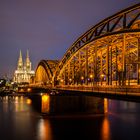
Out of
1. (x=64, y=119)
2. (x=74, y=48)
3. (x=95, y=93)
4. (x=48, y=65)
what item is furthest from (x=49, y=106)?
(x=48, y=65)

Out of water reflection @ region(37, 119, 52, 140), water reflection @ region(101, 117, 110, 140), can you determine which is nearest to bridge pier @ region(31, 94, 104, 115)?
water reflection @ region(37, 119, 52, 140)

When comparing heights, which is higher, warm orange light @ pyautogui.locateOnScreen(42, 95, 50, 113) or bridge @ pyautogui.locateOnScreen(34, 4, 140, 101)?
bridge @ pyautogui.locateOnScreen(34, 4, 140, 101)

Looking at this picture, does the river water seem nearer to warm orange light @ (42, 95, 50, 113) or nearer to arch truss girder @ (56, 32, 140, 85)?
warm orange light @ (42, 95, 50, 113)

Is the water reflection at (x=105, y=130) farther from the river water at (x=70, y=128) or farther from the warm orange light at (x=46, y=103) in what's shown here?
the warm orange light at (x=46, y=103)

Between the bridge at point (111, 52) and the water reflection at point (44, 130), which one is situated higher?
the bridge at point (111, 52)

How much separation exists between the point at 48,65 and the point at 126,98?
10935cm

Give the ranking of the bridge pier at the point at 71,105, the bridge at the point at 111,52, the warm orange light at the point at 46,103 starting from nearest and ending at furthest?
the bridge at the point at 111,52 → the bridge pier at the point at 71,105 → the warm orange light at the point at 46,103

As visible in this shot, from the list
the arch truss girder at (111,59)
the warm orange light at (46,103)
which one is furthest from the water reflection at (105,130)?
the warm orange light at (46,103)

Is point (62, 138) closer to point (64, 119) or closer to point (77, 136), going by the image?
point (77, 136)

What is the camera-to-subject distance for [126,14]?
167 feet

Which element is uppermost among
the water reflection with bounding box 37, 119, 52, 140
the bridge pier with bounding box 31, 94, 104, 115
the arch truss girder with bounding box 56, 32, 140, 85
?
the arch truss girder with bounding box 56, 32, 140, 85

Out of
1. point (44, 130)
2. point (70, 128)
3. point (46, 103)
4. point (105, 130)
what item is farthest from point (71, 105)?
point (105, 130)

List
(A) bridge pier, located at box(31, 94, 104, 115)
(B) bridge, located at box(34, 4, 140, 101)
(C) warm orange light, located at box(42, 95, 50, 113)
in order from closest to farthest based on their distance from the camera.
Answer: (B) bridge, located at box(34, 4, 140, 101) → (A) bridge pier, located at box(31, 94, 104, 115) → (C) warm orange light, located at box(42, 95, 50, 113)

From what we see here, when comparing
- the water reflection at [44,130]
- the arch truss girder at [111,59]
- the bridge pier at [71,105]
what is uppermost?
the arch truss girder at [111,59]
